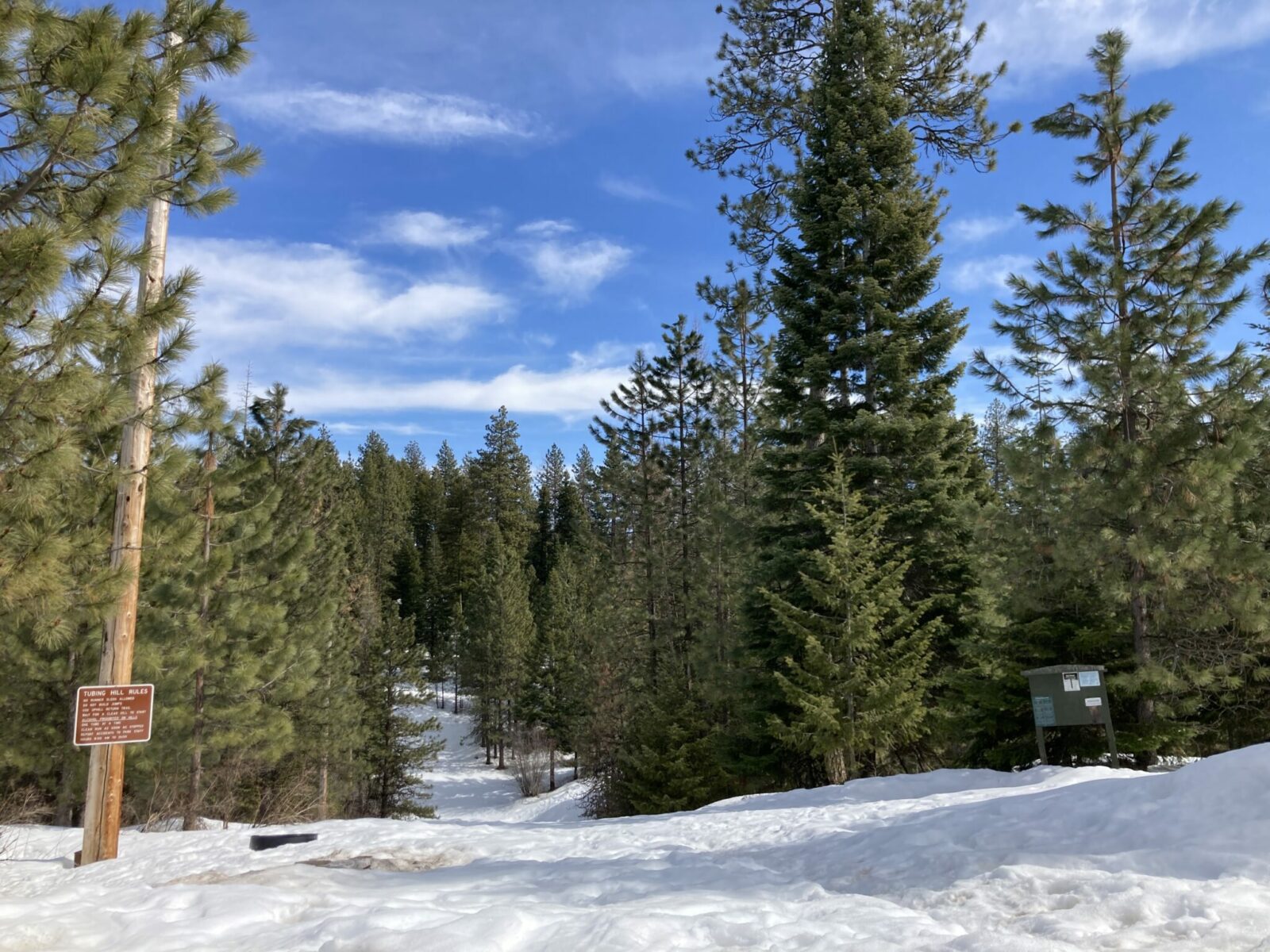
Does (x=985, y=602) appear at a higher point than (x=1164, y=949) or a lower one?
higher

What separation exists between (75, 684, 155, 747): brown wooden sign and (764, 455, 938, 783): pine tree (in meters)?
8.51

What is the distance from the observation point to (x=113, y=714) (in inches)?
319

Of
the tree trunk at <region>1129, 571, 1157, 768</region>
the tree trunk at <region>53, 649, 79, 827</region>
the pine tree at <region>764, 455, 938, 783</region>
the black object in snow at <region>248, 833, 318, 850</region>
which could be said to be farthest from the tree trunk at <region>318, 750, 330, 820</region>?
the tree trunk at <region>1129, 571, 1157, 768</region>

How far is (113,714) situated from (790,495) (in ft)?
37.9

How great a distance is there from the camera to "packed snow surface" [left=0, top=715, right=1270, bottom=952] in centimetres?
442

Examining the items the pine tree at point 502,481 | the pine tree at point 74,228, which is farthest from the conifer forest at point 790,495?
the pine tree at point 502,481

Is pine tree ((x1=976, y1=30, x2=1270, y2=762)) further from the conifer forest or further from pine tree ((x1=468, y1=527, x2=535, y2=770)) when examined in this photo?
pine tree ((x1=468, y1=527, x2=535, y2=770))

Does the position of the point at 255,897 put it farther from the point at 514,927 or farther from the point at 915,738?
the point at 915,738

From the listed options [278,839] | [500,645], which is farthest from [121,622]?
[500,645]

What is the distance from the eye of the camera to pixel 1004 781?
9617 mm

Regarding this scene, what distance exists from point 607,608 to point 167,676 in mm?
18167

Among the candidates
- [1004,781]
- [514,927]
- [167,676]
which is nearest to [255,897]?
[514,927]

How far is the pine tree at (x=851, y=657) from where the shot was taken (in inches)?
480

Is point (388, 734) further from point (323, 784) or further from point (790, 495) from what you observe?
point (790, 495)
